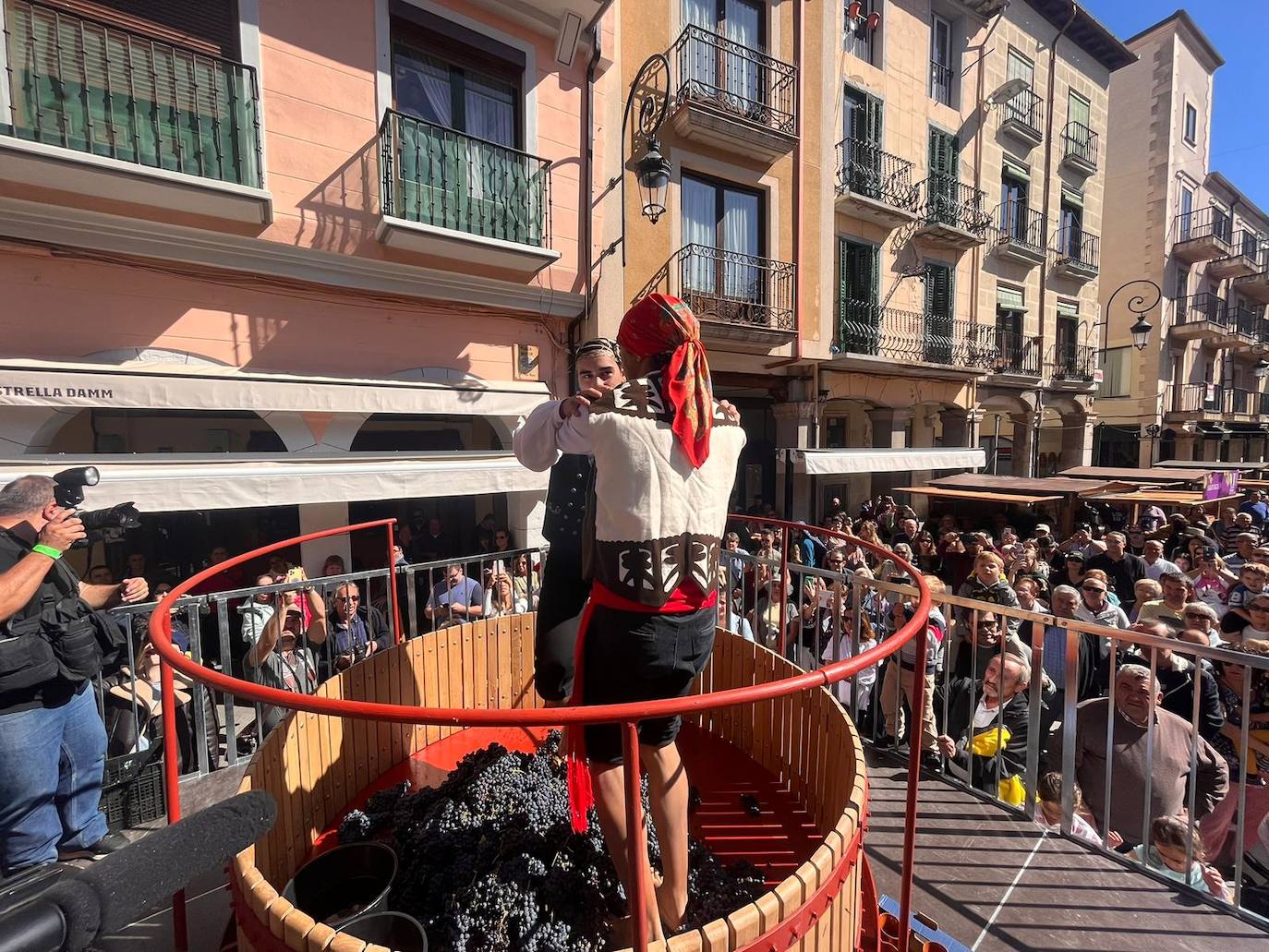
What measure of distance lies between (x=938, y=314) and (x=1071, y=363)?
21.2ft

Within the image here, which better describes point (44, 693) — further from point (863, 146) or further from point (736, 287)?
point (863, 146)

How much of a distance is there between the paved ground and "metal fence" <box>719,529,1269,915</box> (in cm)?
11

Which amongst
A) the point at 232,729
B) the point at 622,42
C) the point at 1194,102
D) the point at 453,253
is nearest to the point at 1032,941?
the point at 232,729

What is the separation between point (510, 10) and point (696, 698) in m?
8.64

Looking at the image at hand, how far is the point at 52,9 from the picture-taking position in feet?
16.3

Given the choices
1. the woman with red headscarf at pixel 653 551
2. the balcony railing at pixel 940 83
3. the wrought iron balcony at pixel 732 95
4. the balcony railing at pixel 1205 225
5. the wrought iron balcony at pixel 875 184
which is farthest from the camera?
the balcony railing at pixel 1205 225

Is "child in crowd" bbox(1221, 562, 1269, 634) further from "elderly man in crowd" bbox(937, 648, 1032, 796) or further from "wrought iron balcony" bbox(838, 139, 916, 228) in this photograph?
"wrought iron balcony" bbox(838, 139, 916, 228)

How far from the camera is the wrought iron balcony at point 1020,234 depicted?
1571 centimetres

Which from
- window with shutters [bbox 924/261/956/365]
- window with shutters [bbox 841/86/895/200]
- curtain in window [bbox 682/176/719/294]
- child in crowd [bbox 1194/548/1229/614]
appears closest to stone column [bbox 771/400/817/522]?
curtain in window [bbox 682/176/719/294]

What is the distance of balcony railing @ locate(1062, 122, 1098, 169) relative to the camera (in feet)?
56.1

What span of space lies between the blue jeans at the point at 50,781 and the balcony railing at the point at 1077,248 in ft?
71.0

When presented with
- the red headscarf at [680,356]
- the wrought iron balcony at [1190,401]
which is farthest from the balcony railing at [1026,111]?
the red headscarf at [680,356]

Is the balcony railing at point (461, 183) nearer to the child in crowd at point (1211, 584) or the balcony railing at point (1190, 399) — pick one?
the child in crowd at point (1211, 584)

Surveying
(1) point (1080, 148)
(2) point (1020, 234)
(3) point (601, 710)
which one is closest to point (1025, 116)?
(2) point (1020, 234)
